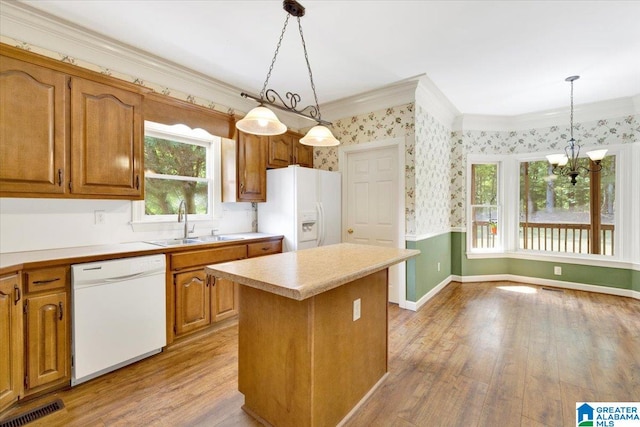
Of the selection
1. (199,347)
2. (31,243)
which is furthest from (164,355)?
(31,243)

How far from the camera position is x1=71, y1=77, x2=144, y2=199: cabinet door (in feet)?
7.57

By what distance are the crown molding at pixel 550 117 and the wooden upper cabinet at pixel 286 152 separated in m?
2.62

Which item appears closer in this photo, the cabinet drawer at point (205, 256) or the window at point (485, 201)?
the cabinet drawer at point (205, 256)

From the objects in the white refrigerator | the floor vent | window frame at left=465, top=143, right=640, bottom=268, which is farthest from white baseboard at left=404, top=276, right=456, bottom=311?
the floor vent

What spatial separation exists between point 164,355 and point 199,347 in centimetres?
29

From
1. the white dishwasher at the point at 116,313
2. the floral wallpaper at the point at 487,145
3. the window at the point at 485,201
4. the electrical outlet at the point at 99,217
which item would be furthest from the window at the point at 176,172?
the window at the point at 485,201

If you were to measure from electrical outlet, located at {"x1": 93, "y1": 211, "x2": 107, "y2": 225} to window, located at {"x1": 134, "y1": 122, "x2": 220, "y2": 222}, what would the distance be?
0.27 meters

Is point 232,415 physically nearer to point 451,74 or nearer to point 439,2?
point 439,2

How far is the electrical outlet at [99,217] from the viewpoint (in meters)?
2.64

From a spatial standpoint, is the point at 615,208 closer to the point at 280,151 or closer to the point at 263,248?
the point at 280,151

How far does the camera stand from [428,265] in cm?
407

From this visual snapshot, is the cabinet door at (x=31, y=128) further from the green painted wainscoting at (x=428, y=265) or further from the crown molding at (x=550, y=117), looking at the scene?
the crown molding at (x=550, y=117)

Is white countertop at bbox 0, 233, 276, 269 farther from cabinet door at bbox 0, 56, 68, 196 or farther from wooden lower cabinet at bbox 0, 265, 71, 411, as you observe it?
cabinet door at bbox 0, 56, 68, 196

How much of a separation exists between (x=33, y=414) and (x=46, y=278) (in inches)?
32.9
